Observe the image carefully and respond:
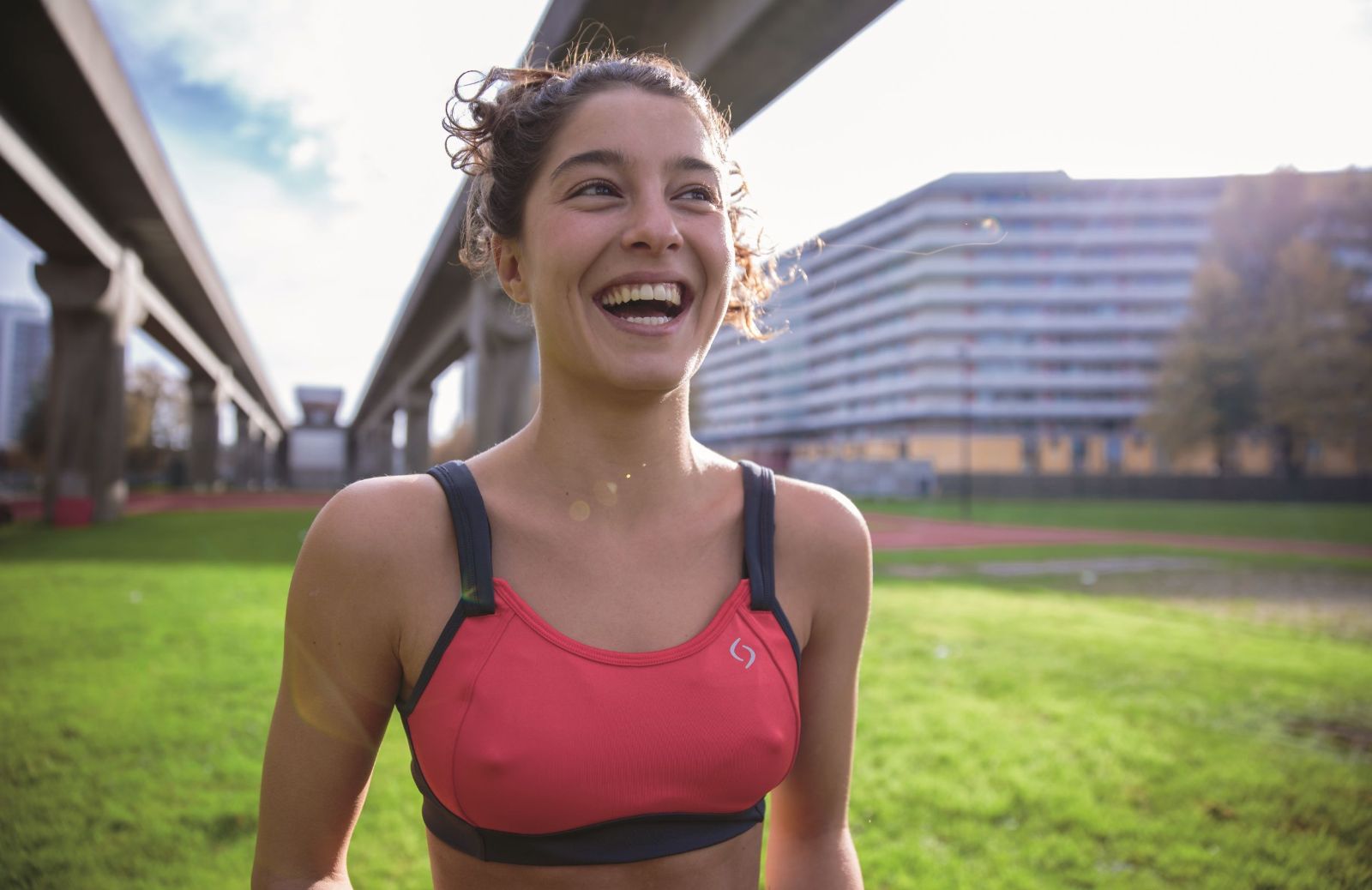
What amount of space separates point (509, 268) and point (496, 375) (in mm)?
20331

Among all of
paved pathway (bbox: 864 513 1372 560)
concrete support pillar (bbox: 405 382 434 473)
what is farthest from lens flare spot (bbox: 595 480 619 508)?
concrete support pillar (bbox: 405 382 434 473)

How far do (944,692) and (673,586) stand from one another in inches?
188

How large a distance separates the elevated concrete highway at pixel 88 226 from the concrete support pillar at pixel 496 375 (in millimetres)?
7330

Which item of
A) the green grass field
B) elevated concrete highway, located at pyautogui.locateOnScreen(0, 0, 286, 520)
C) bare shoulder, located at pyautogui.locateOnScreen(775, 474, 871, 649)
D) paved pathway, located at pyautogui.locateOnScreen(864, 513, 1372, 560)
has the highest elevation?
elevated concrete highway, located at pyautogui.locateOnScreen(0, 0, 286, 520)

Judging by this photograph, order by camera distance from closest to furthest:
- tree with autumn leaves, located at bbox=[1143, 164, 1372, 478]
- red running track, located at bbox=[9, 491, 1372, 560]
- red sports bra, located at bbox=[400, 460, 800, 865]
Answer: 1. red sports bra, located at bbox=[400, 460, 800, 865]
2. red running track, located at bbox=[9, 491, 1372, 560]
3. tree with autumn leaves, located at bbox=[1143, 164, 1372, 478]

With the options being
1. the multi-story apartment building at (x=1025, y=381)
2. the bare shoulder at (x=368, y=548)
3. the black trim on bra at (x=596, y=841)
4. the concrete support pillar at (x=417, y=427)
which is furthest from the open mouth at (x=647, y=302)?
the concrete support pillar at (x=417, y=427)

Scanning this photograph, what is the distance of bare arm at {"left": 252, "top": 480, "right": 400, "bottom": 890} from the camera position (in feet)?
4.68

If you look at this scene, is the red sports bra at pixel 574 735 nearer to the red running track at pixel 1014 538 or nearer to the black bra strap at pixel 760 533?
the black bra strap at pixel 760 533

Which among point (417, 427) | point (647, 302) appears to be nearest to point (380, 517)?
point (647, 302)

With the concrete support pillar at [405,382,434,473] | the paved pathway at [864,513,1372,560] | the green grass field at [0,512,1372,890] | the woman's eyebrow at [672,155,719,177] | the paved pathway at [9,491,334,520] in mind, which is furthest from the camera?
the concrete support pillar at [405,382,434,473]

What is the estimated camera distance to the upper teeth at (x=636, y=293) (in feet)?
4.88

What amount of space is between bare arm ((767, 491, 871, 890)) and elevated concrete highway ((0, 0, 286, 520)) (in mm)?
13177

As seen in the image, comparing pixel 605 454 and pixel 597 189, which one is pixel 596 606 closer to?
pixel 605 454

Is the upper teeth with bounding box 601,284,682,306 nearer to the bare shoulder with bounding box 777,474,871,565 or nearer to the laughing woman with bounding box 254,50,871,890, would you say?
the laughing woman with bounding box 254,50,871,890
